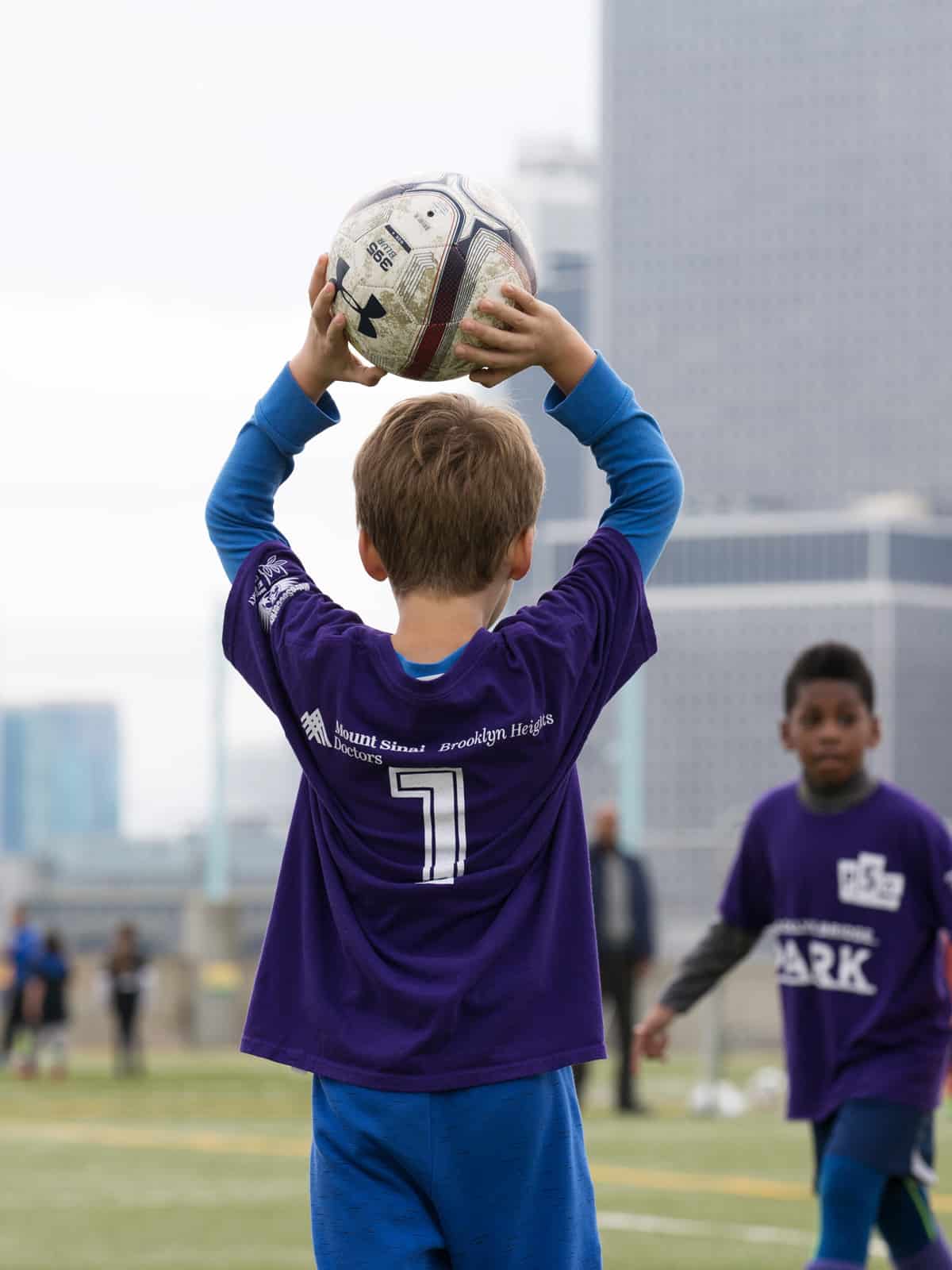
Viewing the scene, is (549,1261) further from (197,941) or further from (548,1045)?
(197,941)

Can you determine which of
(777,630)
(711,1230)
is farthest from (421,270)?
(777,630)

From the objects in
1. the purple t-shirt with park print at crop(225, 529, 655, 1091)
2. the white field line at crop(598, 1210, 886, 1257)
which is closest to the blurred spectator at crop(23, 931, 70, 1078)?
the white field line at crop(598, 1210, 886, 1257)

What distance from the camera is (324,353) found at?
3254 millimetres

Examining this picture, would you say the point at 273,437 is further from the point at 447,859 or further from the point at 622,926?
the point at 622,926

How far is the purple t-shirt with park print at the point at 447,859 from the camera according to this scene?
2.99 meters

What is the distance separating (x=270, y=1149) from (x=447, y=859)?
35.8ft

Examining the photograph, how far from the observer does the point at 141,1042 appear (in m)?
31.1

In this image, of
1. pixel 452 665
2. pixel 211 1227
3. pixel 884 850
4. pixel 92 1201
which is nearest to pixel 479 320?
pixel 452 665

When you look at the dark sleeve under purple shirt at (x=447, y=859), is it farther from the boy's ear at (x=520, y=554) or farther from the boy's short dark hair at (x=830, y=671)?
the boy's short dark hair at (x=830, y=671)

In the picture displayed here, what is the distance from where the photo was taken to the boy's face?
578 centimetres

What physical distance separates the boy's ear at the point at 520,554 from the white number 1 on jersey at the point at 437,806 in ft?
0.94

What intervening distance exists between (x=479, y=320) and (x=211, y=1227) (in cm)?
696

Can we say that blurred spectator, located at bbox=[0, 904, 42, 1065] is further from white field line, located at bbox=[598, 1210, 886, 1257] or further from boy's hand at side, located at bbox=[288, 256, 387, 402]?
boy's hand at side, located at bbox=[288, 256, 387, 402]

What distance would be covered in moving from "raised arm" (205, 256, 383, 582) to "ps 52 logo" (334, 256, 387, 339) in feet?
0.07
